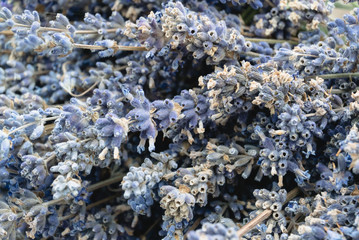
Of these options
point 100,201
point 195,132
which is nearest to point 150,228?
point 100,201

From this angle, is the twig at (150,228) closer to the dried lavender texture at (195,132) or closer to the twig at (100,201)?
the dried lavender texture at (195,132)

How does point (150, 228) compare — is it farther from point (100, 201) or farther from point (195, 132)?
point (195, 132)

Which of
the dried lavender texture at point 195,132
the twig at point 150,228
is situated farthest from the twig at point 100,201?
the twig at point 150,228

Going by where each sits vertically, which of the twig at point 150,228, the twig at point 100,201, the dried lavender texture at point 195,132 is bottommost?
the twig at point 150,228

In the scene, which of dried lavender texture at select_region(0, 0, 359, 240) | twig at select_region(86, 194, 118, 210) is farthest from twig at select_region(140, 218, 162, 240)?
twig at select_region(86, 194, 118, 210)

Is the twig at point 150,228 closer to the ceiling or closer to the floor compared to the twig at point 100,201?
closer to the floor

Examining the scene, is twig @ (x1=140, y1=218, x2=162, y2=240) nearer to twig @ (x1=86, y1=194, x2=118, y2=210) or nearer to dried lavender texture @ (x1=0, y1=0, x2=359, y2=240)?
dried lavender texture @ (x1=0, y1=0, x2=359, y2=240)

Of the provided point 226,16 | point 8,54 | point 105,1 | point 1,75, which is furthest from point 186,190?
point 8,54

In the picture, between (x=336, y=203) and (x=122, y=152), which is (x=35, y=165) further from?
(x=336, y=203)
